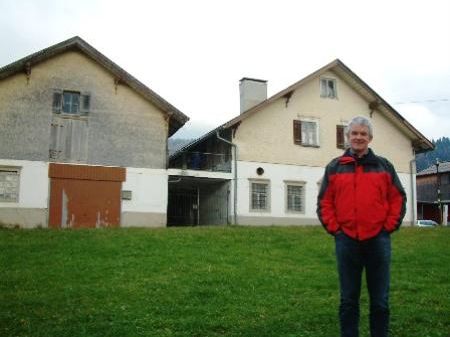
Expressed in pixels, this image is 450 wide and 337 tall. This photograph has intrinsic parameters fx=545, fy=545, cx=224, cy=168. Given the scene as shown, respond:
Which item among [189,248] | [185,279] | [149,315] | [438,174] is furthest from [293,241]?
Result: [438,174]

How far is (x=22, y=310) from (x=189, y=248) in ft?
23.4

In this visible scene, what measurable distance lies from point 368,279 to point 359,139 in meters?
1.31

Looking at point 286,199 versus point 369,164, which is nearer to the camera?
point 369,164

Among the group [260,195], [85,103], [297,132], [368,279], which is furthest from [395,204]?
[297,132]

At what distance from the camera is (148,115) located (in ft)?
81.2

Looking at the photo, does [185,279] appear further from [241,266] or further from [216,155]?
[216,155]

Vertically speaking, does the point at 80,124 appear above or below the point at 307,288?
above

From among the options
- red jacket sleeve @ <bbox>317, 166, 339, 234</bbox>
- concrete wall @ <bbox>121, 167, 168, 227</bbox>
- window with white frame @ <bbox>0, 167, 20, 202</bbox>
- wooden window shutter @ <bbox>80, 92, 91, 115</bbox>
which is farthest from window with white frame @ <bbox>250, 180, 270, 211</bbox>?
red jacket sleeve @ <bbox>317, 166, 339, 234</bbox>

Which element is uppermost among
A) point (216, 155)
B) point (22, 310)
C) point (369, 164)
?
point (216, 155)

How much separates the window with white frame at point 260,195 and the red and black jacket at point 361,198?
69.8 ft

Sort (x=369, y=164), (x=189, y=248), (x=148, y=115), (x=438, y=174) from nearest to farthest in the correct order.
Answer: (x=369, y=164) < (x=189, y=248) < (x=148, y=115) < (x=438, y=174)

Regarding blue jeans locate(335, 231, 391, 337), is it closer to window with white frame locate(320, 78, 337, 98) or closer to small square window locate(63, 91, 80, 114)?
small square window locate(63, 91, 80, 114)

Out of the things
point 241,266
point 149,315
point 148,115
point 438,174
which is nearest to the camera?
point 149,315

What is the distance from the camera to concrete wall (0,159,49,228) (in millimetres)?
21922
